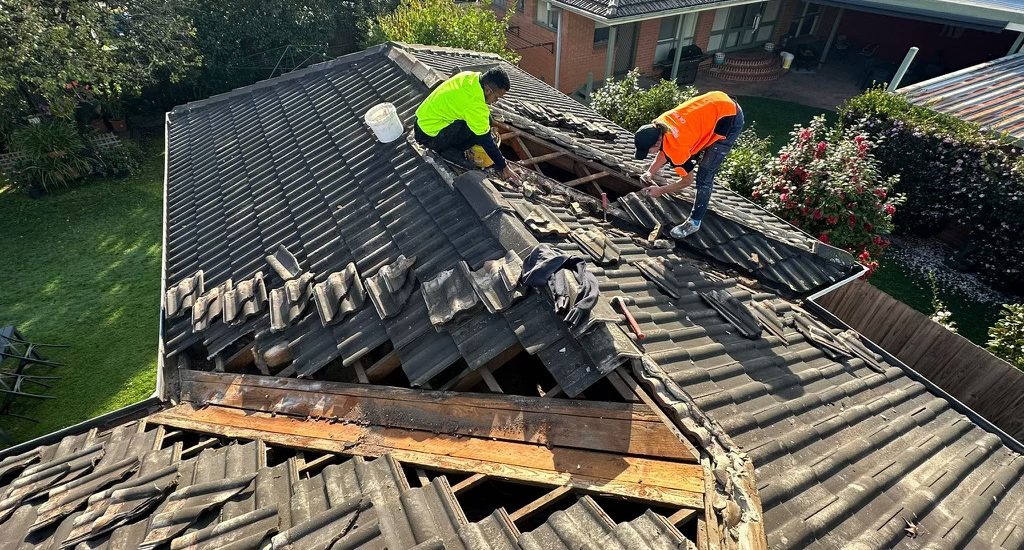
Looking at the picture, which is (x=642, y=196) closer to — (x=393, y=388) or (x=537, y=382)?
(x=537, y=382)

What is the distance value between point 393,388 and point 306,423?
0.79 m

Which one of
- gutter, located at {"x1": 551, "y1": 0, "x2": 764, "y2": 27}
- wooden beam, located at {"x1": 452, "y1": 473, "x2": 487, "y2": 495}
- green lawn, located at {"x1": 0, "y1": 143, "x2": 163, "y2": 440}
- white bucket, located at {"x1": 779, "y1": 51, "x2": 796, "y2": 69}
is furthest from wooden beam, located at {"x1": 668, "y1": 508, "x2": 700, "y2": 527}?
white bucket, located at {"x1": 779, "y1": 51, "x2": 796, "y2": 69}

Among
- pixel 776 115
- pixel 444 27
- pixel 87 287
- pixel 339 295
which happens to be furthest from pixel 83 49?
pixel 776 115

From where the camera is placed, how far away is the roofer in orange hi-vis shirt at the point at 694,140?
18.6 feet

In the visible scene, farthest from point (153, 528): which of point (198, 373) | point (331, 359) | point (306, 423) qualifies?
point (198, 373)

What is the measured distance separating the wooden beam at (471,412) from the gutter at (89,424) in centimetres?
55

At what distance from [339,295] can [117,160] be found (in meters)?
16.5

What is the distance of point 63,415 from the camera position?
8.99m

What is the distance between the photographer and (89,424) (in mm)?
4668

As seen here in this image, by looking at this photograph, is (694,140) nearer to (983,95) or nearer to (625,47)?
(983,95)

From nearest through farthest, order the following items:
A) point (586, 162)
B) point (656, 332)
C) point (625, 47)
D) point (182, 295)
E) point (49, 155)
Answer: point (656, 332)
point (182, 295)
point (586, 162)
point (49, 155)
point (625, 47)

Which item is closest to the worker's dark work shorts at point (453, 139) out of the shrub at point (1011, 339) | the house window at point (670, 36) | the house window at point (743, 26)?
the shrub at point (1011, 339)

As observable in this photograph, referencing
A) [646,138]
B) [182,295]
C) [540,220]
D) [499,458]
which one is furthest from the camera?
[182,295]

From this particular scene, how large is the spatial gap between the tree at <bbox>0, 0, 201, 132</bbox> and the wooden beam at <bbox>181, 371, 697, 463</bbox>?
14131mm
